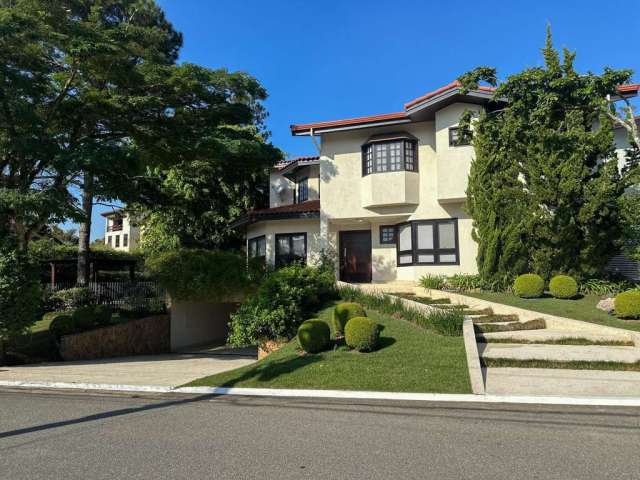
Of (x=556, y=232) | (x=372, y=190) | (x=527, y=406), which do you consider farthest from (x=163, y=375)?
(x=556, y=232)

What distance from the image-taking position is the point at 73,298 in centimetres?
2127

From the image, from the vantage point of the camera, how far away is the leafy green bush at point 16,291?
12.9 m

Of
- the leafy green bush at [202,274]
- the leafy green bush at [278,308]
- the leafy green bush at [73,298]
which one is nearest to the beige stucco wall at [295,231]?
the leafy green bush at [202,274]

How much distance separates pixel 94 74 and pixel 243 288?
842 centimetres

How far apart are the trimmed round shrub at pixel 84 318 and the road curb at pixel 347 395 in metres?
6.32

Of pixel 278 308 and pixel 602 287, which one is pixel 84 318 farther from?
pixel 602 287

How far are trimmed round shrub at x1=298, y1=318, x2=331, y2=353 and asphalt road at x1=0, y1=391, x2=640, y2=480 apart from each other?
3.28 metres

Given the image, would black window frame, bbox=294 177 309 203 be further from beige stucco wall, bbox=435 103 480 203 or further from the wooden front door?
beige stucco wall, bbox=435 103 480 203

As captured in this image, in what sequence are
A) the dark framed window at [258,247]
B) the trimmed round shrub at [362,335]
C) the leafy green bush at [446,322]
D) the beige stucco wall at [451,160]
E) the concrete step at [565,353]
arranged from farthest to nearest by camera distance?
the dark framed window at [258,247]
the beige stucco wall at [451,160]
the leafy green bush at [446,322]
the trimmed round shrub at [362,335]
the concrete step at [565,353]

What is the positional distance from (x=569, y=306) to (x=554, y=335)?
249 cm

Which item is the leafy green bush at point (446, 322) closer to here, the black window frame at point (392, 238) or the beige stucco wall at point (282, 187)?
the black window frame at point (392, 238)

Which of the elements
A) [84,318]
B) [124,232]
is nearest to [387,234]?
[84,318]

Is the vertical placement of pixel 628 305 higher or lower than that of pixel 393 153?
lower

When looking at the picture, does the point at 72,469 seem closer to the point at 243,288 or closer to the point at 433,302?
the point at 433,302
